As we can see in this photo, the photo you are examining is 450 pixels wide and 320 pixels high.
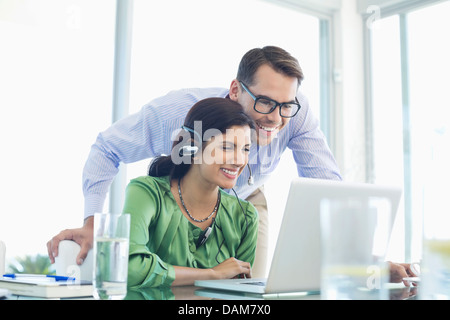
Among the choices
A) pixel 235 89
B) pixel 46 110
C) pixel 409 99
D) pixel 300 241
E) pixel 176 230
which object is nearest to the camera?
pixel 300 241

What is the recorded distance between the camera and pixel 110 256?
94cm

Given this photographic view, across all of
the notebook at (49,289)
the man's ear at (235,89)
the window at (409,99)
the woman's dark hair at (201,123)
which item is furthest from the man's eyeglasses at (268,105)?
the window at (409,99)

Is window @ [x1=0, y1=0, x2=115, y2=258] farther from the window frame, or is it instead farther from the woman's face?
the window frame

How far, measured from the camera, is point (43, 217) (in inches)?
113

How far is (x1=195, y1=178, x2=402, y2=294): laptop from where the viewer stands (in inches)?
40.5

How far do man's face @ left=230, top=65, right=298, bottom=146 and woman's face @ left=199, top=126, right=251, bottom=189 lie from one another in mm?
313

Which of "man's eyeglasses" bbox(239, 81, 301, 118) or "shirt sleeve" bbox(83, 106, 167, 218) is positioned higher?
"man's eyeglasses" bbox(239, 81, 301, 118)

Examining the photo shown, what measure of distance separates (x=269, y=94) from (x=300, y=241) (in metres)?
1.07

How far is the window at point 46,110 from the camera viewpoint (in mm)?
2820

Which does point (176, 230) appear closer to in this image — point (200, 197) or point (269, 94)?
point (200, 197)

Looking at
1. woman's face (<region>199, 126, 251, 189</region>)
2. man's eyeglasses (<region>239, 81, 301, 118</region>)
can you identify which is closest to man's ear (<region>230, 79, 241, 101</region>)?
man's eyeglasses (<region>239, 81, 301, 118</region>)

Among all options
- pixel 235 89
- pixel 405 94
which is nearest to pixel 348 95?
pixel 405 94

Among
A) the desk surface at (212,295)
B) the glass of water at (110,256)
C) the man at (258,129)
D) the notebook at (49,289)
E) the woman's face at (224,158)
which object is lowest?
the desk surface at (212,295)

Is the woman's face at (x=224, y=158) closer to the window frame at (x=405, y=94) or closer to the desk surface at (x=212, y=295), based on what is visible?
the desk surface at (x=212, y=295)
